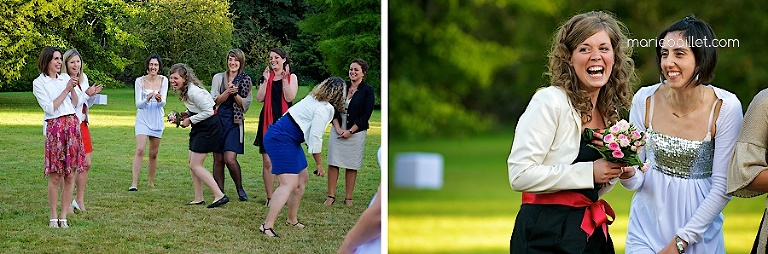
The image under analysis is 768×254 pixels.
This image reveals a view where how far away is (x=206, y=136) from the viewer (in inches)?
183

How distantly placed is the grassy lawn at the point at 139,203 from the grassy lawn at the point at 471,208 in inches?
139

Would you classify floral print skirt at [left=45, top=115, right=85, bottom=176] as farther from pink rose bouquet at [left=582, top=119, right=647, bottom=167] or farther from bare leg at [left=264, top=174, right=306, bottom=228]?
pink rose bouquet at [left=582, top=119, right=647, bottom=167]

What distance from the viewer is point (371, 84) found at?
4625 millimetres

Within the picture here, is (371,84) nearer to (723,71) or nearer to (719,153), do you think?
(719,153)

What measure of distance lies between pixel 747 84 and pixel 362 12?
5.82 metres

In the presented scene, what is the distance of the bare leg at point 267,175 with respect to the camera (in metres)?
4.70

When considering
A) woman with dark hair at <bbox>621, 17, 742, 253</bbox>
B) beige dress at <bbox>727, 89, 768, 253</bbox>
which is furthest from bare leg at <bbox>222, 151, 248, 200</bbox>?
beige dress at <bbox>727, 89, 768, 253</bbox>

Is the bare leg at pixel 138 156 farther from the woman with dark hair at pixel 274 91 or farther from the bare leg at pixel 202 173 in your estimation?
the woman with dark hair at pixel 274 91

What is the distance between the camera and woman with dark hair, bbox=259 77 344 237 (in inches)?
176

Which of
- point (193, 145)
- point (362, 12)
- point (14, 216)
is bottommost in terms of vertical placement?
point (14, 216)

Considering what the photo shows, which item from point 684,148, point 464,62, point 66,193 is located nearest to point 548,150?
point 684,148

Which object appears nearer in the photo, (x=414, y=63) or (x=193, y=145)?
(x=193, y=145)

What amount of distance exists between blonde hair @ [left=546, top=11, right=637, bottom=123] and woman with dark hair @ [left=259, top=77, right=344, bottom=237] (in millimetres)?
1693

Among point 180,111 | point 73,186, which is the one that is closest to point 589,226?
point 180,111
